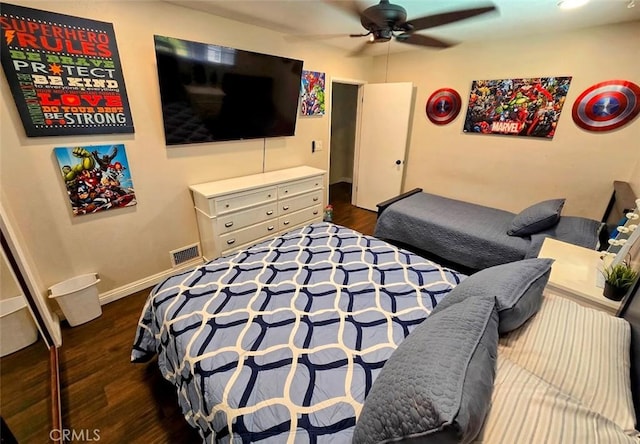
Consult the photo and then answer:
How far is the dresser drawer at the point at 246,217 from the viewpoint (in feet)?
8.25

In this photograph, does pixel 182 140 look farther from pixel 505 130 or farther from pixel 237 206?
pixel 505 130

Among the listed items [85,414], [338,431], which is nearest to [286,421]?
[338,431]

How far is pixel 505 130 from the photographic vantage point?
10.3 ft

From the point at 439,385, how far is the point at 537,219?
2344mm

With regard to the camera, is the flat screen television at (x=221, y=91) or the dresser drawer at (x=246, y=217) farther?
the dresser drawer at (x=246, y=217)

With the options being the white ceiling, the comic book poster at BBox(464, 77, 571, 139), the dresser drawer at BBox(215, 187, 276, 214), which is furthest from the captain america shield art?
the dresser drawer at BBox(215, 187, 276, 214)

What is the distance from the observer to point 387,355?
111 centimetres

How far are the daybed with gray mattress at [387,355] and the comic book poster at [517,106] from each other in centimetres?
243

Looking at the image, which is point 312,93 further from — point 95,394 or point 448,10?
point 95,394

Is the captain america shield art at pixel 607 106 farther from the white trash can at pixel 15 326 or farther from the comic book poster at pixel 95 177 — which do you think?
the white trash can at pixel 15 326

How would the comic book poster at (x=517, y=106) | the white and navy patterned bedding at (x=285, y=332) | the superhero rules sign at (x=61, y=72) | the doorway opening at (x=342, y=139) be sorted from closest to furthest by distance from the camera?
the white and navy patterned bedding at (x=285, y=332) → the superhero rules sign at (x=61, y=72) → the comic book poster at (x=517, y=106) → the doorway opening at (x=342, y=139)

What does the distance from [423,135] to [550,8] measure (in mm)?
1805

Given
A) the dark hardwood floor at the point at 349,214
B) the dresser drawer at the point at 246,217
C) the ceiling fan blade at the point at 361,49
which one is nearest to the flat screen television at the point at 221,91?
the ceiling fan blade at the point at 361,49

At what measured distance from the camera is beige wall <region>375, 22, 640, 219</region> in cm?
251
